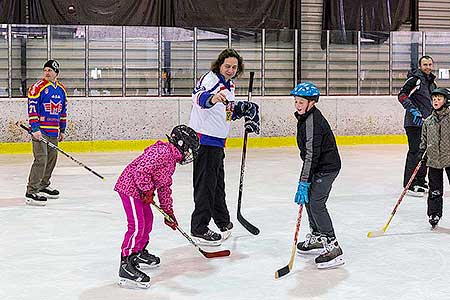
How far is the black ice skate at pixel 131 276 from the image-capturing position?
3998 mm

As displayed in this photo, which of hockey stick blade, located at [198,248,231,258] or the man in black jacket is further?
the man in black jacket

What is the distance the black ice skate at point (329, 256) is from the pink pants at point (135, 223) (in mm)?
1023

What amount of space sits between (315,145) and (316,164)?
109mm

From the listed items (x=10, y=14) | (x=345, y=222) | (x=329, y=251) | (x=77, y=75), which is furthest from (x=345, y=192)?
(x=10, y=14)

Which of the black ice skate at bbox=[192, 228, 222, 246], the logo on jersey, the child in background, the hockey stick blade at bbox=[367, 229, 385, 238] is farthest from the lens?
the logo on jersey

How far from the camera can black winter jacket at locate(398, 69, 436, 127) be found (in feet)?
23.1

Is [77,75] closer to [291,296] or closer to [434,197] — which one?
[434,197]

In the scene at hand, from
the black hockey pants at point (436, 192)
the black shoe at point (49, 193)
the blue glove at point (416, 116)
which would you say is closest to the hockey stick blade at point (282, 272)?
the black hockey pants at point (436, 192)

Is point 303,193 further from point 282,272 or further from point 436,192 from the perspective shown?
point 436,192

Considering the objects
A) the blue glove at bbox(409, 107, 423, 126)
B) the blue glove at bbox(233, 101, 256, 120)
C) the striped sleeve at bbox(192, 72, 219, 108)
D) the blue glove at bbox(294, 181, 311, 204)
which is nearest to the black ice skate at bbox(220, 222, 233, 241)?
the blue glove at bbox(233, 101, 256, 120)

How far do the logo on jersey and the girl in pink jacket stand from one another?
2.85 meters

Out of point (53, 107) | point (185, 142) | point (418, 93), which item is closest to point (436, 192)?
point (418, 93)

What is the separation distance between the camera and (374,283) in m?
4.17

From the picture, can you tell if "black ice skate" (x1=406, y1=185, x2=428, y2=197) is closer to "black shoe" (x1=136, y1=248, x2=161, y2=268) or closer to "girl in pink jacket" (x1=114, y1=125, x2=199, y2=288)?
"black shoe" (x1=136, y1=248, x2=161, y2=268)
